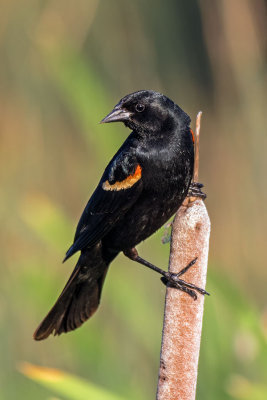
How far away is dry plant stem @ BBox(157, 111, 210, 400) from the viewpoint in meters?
1.31

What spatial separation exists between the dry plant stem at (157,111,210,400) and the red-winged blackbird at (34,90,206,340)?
1.17ft

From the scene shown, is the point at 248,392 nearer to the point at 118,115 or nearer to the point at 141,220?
the point at 141,220

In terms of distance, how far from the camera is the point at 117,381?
1.82 m

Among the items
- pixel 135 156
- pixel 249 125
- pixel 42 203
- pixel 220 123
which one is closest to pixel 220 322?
pixel 135 156

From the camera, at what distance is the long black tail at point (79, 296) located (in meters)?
1.89

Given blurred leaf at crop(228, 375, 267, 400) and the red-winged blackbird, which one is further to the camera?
the red-winged blackbird

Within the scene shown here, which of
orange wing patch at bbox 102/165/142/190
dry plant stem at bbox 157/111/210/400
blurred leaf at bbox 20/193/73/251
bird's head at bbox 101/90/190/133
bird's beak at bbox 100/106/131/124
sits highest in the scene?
bird's head at bbox 101/90/190/133

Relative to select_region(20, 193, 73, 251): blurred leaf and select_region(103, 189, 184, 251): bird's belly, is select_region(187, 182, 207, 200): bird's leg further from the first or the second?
select_region(20, 193, 73, 251): blurred leaf

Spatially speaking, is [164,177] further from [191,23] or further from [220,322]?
[191,23]

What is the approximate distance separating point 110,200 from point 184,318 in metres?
0.63

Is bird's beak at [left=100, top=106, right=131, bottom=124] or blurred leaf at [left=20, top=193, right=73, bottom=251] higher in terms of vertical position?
bird's beak at [left=100, top=106, right=131, bottom=124]

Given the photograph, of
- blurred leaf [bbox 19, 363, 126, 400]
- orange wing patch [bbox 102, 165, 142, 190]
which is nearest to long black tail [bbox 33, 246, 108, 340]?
orange wing patch [bbox 102, 165, 142, 190]

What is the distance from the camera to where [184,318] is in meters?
1.35

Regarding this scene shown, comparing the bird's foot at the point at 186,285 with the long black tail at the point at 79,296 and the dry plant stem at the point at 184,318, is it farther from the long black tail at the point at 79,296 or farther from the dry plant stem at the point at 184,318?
the long black tail at the point at 79,296
